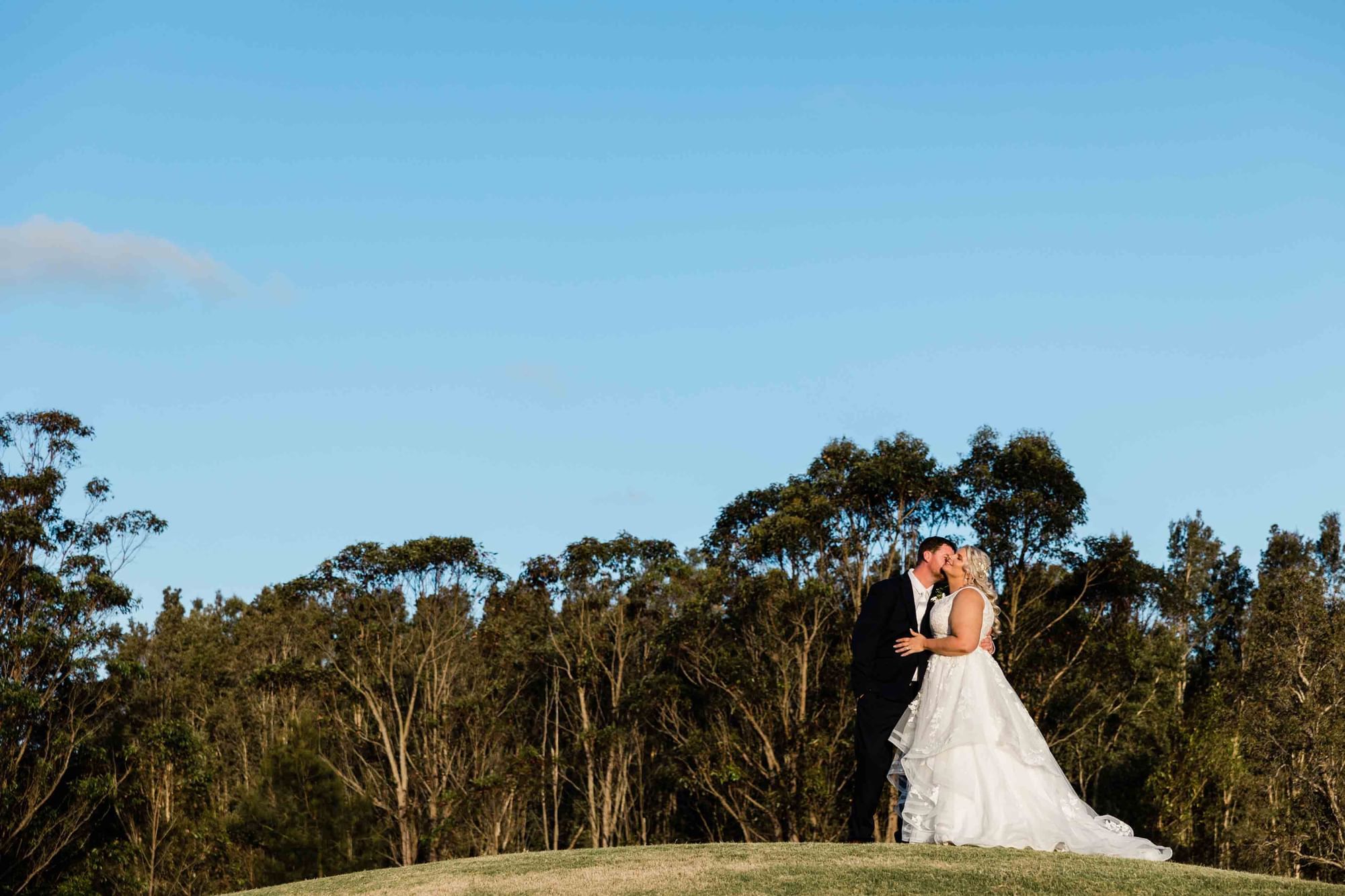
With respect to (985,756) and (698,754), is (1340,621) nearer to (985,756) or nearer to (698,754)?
(698,754)

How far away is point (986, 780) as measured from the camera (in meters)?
11.8

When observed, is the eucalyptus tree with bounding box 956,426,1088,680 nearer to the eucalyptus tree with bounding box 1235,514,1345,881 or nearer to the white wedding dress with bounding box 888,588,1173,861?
the eucalyptus tree with bounding box 1235,514,1345,881

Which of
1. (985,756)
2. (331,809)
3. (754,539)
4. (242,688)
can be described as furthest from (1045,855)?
(242,688)

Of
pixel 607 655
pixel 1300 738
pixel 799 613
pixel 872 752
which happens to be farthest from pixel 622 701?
pixel 872 752

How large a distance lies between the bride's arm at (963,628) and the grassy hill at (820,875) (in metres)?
1.65

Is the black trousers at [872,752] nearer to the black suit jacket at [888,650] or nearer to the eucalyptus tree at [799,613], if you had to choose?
the black suit jacket at [888,650]

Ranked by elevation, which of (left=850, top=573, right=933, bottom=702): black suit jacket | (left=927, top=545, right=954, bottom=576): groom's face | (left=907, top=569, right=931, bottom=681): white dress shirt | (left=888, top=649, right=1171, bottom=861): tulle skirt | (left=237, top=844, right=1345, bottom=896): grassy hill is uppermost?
(left=927, top=545, right=954, bottom=576): groom's face

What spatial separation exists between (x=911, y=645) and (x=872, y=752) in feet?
3.95

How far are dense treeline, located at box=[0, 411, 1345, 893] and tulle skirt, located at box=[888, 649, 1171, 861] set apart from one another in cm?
2320

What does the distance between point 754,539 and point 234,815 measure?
59.5 ft

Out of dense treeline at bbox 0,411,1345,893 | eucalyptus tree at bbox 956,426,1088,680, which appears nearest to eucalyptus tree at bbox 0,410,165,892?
dense treeline at bbox 0,411,1345,893

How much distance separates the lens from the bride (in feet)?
38.0

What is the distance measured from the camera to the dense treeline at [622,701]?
36.2 m

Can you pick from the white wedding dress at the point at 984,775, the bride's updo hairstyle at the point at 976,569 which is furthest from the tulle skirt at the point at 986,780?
the bride's updo hairstyle at the point at 976,569
